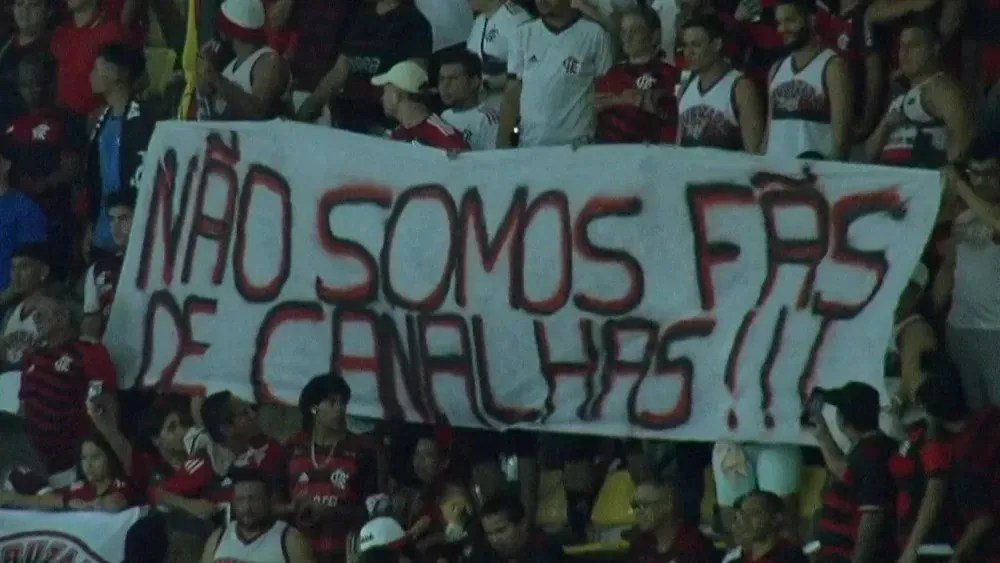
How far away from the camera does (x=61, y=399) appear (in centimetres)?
1352

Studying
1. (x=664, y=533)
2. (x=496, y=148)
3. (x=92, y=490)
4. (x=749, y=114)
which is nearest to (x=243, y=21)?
(x=496, y=148)

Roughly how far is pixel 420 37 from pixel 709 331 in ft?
9.60

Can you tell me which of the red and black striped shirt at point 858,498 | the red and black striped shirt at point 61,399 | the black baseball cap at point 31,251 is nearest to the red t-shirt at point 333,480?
the red and black striped shirt at point 61,399

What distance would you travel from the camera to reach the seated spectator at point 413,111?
13.4m

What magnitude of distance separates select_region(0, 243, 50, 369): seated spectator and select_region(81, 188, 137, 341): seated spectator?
0.83 feet

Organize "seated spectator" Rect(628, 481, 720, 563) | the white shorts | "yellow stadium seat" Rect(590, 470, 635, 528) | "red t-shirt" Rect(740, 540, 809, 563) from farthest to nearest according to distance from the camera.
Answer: "yellow stadium seat" Rect(590, 470, 635, 528) → the white shorts → "seated spectator" Rect(628, 481, 720, 563) → "red t-shirt" Rect(740, 540, 809, 563)

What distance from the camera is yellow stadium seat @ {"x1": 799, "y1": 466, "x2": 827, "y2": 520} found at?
12.0 meters

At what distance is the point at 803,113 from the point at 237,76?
10.4 ft

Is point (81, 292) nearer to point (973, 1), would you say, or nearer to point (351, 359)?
point (351, 359)

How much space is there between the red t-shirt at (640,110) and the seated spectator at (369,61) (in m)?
1.44

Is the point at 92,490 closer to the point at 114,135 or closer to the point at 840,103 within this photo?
the point at 114,135

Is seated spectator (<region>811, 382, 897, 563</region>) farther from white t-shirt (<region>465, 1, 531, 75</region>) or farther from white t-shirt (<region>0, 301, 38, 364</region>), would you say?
white t-shirt (<region>0, 301, 38, 364</region>)

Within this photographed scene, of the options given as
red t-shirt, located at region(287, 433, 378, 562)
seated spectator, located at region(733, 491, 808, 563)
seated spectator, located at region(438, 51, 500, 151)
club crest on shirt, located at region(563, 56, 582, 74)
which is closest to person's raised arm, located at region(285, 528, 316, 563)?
red t-shirt, located at region(287, 433, 378, 562)

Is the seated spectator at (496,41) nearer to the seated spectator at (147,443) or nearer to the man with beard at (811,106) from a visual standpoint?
the man with beard at (811,106)
